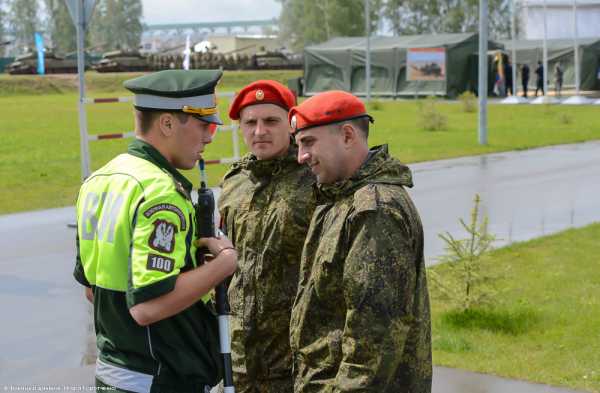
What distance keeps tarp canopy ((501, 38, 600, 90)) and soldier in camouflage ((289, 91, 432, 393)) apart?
4603cm

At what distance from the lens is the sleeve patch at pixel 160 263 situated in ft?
9.86

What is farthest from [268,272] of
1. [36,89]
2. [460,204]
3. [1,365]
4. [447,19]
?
[447,19]

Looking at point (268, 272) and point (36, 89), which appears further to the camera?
point (36, 89)

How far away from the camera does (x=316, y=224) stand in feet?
11.7

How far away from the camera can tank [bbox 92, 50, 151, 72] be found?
249ft

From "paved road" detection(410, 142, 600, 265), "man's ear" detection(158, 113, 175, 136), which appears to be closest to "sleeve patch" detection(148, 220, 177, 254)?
→ "man's ear" detection(158, 113, 175, 136)

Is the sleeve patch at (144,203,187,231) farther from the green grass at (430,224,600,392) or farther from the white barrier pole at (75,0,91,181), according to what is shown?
the white barrier pole at (75,0,91,181)

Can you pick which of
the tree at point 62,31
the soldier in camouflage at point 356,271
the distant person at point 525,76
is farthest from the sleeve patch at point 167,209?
the tree at point 62,31

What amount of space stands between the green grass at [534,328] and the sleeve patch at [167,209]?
155 inches

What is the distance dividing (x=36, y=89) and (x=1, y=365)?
195ft

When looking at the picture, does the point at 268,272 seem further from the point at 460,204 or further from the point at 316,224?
the point at 460,204

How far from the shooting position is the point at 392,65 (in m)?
49.2

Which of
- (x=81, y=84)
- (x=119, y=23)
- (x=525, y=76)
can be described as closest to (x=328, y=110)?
(x=81, y=84)

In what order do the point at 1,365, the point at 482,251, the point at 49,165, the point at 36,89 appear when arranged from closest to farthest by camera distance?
1. the point at 1,365
2. the point at 482,251
3. the point at 49,165
4. the point at 36,89
